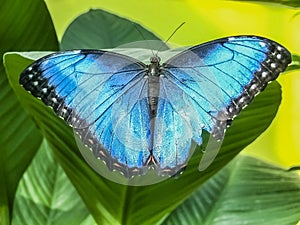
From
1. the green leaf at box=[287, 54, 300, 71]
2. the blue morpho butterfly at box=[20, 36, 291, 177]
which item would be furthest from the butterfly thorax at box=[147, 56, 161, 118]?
the green leaf at box=[287, 54, 300, 71]

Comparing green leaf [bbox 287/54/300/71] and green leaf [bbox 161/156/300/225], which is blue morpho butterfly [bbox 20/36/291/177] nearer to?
green leaf [bbox 287/54/300/71]

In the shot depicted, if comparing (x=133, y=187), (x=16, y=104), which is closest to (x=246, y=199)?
(x=133, y=187)

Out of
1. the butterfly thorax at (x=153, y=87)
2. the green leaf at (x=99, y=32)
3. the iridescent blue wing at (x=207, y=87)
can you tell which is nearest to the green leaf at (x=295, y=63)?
the iridescent blue wing at (x=207, y=87)

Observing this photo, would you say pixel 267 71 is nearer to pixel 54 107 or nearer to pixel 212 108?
pixel 212 108

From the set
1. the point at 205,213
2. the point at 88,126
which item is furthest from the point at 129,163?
the point at 205,213

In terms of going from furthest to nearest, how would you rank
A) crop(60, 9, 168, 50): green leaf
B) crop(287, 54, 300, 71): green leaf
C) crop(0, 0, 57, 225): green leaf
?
crop(60, 9, 168, 50): green leaf
crop(0, 0, 57, 225): green leaf
crop(287, 54, 300, 71): green leaf

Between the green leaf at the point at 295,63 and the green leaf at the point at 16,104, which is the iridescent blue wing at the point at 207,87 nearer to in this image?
the green leaf at the point at 295,63
